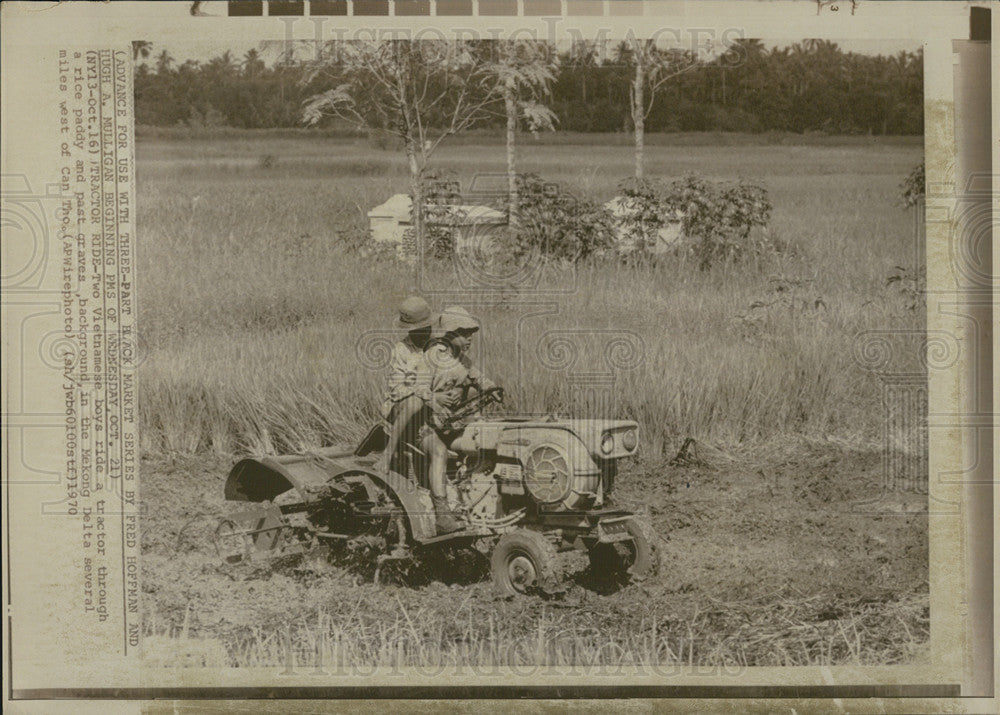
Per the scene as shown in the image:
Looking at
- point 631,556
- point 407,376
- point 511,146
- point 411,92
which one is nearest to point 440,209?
point 511,146

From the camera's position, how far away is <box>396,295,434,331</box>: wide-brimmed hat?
4.76m

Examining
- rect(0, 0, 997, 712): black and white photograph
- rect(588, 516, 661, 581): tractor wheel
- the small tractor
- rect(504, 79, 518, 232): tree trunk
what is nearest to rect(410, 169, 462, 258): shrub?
rect(0, 0, 997, 712): black and white photograph

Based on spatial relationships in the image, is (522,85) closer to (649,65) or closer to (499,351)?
(649,65)

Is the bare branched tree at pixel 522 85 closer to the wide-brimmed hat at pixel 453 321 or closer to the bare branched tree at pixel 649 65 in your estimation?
the bare branched tree at pixel 649 65

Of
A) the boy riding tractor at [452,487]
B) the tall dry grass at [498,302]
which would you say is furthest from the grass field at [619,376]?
the boy riding tractor at [452,487]

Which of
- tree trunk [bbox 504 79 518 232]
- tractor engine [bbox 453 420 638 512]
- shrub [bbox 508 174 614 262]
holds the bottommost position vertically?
tractor engine [bbox 453 420 638 512]

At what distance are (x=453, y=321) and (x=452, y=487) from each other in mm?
744

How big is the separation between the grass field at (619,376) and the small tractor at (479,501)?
11 centimetres

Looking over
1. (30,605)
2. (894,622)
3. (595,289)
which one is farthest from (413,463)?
(894,622)

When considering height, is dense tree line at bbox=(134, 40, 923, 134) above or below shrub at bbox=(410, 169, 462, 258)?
above

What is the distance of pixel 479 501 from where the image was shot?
15.5ft

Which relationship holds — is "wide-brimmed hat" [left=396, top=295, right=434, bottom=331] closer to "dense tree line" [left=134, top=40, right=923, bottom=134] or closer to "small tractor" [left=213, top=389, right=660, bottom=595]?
"small tractor" [left=213, top=389, right=660, bottom=595]

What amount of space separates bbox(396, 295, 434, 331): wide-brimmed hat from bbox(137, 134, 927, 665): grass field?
0.21ft

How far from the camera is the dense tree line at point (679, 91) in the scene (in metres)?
4.78
